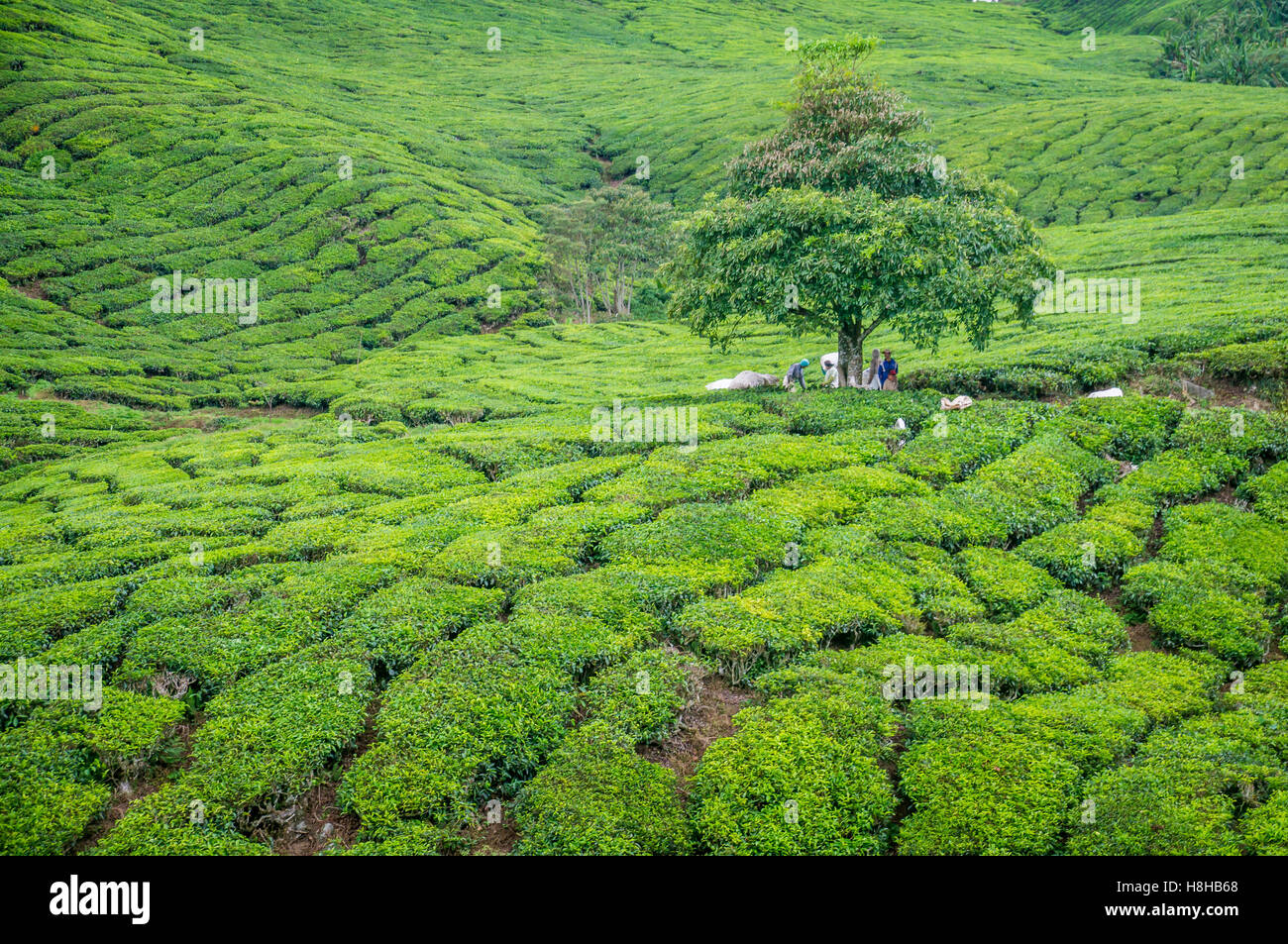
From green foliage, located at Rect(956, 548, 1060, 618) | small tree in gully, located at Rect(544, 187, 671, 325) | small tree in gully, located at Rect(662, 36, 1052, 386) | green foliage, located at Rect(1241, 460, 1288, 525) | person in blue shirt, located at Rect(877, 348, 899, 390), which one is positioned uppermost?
small tree in gully, located at Rect(544, 187, 671, 325)

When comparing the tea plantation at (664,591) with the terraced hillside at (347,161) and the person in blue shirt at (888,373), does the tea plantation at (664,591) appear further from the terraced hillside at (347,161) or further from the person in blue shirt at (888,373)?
the terraced hillside at (347,161)

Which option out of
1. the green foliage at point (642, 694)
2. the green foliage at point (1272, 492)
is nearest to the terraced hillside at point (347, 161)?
the green foliage at point (1272, 492)

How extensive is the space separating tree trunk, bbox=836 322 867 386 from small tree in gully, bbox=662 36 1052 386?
52 millimetres

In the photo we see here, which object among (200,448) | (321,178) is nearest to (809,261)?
(200,448)

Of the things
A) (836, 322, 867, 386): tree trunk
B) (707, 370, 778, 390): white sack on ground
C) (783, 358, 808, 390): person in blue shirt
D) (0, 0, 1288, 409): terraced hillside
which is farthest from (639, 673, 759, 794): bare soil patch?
(0, 0, 1288, 409): terraced hillside

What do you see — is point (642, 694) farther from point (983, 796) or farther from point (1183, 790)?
point (1183, 790)

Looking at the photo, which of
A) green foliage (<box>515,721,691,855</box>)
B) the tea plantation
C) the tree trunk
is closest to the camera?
green foliage (<box>515,721,691,855</box>)

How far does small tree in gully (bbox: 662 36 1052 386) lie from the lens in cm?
2525

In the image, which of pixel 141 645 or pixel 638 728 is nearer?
pixel 638 728

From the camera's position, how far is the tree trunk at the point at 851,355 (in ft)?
93.0

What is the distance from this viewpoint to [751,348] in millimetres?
51000

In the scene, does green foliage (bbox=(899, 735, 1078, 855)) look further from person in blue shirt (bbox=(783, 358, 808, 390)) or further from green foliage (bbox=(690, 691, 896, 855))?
person in blue shirt (bbox=(783, 358, 808, 390))

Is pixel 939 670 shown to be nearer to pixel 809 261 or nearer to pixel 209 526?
pixel 809 261
